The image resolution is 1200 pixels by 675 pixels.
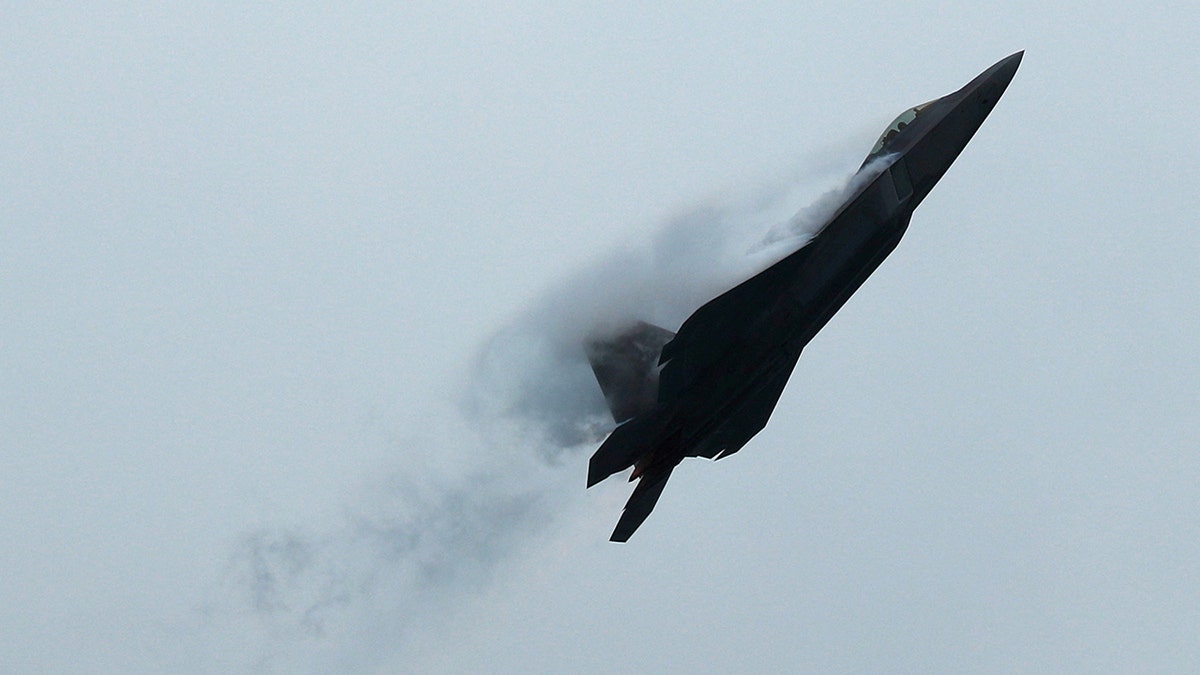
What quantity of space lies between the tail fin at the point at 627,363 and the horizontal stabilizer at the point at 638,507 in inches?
107

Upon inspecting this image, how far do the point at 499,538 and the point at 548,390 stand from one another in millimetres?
6046

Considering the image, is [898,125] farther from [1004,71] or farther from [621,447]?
[621,447]

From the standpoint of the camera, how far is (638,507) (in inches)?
1516

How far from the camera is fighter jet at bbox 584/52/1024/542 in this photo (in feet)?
115

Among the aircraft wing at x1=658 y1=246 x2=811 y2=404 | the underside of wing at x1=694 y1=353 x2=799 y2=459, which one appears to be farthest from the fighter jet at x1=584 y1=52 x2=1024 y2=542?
the underside of wing at x1=694 y1=353 x2=799 y2=459

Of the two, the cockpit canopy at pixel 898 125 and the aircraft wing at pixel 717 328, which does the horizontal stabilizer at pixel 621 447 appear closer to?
the aircraft wing at pixel 717 328

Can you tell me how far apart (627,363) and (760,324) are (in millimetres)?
3505

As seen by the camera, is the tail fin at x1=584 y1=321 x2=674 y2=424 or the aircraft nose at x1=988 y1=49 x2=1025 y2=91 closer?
the tail fin at x1=584 y1=321 x2=674 y2=424

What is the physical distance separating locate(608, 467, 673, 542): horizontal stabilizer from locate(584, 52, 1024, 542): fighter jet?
43mm

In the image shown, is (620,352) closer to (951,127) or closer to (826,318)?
(826,318)

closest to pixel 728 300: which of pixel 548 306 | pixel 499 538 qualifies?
pixel 548 306

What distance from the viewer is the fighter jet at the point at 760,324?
34938mm

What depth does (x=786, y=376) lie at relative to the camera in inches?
1558

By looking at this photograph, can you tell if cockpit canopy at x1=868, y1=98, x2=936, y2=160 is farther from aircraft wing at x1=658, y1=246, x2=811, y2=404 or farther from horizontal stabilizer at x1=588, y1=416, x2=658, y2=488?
horizontal stabilizer at x1=588, y1=416, x2=658, y2=488
